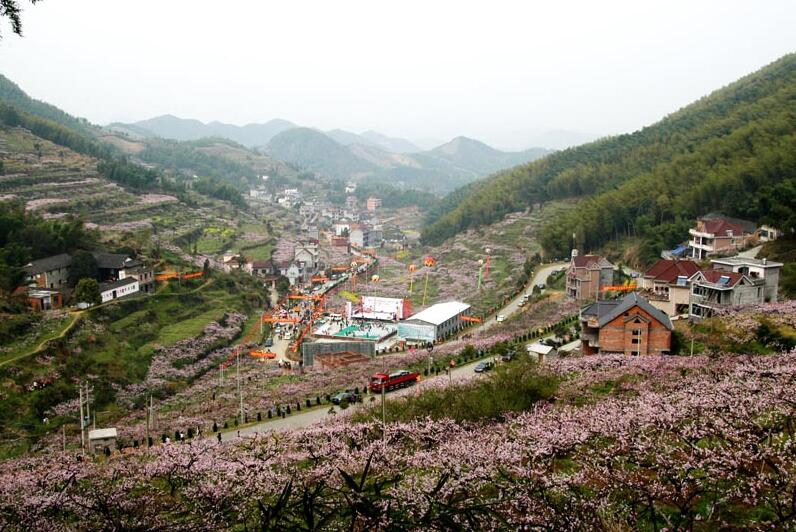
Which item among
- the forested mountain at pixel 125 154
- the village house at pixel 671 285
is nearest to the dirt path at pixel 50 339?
the village house at pixel 671 285

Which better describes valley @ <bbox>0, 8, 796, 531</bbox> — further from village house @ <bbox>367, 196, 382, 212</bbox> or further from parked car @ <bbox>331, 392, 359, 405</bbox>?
village house @ <bbox>367, 196, 382, 212</bbox>

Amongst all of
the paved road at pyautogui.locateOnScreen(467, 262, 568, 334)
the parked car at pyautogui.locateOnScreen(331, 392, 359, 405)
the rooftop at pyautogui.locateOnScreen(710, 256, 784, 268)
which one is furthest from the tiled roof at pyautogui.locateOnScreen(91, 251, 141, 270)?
the rooftop at pyautogui.locateOnScreen(710, 256, 784, 268)

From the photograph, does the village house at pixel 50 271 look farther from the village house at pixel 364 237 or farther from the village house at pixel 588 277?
the village house at pixel 364 237

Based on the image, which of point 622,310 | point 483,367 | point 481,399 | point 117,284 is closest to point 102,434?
point 481,399

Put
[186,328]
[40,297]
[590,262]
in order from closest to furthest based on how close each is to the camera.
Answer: [40,297] < [186,328] < [590,262]

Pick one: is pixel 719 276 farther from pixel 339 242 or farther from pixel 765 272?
pixel 339 242

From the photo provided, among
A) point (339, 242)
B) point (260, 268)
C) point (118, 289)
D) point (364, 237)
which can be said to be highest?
point (118, 289)

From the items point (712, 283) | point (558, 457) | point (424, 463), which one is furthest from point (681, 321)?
point (424, 463)
